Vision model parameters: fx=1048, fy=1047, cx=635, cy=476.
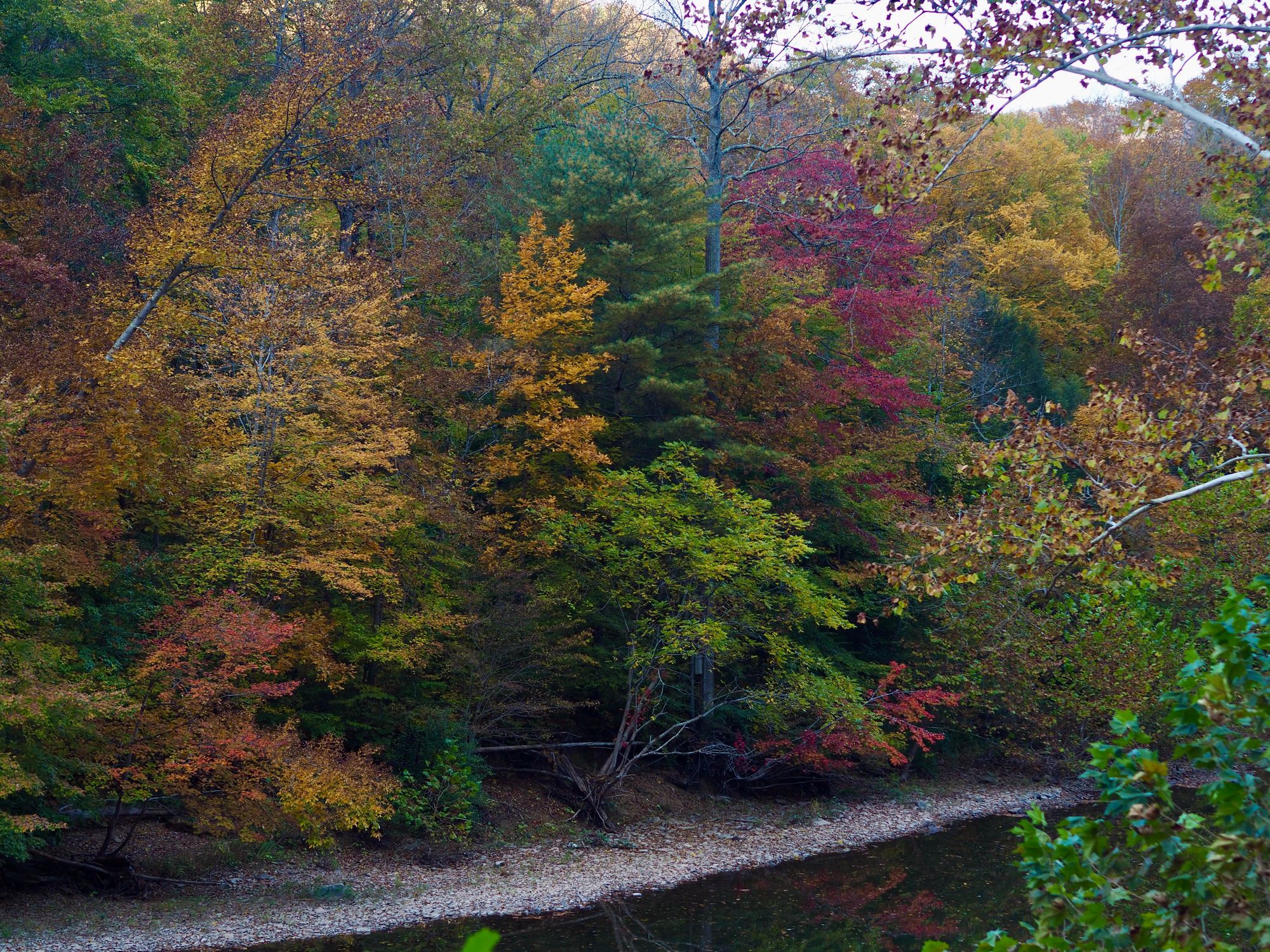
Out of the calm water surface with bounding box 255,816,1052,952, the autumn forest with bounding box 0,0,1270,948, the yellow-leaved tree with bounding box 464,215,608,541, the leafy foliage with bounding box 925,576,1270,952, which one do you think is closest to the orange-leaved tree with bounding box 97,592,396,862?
the autumn forest with bounding box 0,0,1270,948

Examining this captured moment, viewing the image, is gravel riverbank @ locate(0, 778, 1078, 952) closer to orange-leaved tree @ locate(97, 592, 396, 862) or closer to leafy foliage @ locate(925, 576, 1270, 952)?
orange-leaved tree @ locate(97, 592, 396, 862)

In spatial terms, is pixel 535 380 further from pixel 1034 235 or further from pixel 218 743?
pixel 1034 235

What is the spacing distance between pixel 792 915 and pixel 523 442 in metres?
8.00

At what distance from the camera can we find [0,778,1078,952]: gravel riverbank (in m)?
10.2

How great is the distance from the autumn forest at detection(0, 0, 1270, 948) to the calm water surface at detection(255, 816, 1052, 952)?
6.20ft

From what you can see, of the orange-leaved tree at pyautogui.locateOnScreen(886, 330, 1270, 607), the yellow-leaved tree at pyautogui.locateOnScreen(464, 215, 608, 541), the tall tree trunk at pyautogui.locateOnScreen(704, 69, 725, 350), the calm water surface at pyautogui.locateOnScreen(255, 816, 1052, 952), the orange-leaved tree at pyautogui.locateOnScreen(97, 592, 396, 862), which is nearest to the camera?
the orange-leaved tree at pyautogui.locateOnScreen(886, 330, 1270, 607)

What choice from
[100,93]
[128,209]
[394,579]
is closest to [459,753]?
[394,579]

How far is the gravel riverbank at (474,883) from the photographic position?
10.2 m

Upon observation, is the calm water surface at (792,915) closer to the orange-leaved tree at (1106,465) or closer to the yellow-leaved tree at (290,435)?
the yellow-leaved tree at (290,435)

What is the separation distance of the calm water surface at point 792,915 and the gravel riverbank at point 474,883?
0.40m

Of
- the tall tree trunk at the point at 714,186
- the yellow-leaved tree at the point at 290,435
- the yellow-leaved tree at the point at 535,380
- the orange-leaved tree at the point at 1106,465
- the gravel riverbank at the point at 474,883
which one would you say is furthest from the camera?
the tall tree trunk at the point at 714,186

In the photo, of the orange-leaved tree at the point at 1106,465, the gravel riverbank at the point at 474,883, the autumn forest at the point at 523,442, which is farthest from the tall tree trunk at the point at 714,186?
the orange-leaved tree at the point at 1106,465

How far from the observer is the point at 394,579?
13289mm

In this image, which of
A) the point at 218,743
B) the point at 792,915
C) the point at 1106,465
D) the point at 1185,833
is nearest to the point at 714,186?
the point at 792,915
